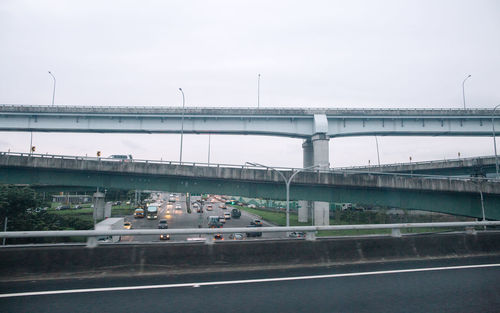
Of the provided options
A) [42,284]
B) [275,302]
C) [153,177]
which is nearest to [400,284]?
[275,302]

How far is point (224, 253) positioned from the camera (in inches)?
290

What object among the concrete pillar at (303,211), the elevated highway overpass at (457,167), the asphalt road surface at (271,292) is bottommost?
the concrete pillar at (303,211)

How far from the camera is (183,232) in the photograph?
6.85m

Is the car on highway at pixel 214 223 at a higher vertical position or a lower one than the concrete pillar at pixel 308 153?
lower

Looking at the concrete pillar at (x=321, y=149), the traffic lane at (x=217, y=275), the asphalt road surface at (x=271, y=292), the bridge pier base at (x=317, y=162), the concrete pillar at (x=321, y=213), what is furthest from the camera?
the concrete pillar at (x=321, y=149)

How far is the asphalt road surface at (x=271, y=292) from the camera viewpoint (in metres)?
5.11

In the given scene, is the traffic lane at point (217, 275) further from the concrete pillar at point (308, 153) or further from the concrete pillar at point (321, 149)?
the concrete pillar at point (308, 153)

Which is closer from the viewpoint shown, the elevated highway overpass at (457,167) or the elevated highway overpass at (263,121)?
the elevated highway overpass at (263,121)

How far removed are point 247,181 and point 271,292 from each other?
67.8ft

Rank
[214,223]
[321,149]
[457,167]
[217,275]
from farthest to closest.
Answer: [457,167] → [321,149] → [214,223] → [217,275]

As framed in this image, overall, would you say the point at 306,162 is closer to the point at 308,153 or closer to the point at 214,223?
the point at 308,153

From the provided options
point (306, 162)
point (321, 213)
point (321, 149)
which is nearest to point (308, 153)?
point (306, 162)

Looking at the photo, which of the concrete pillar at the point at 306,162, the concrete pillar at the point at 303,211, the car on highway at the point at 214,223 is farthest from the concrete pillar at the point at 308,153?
the car on highway at the point at 214,223

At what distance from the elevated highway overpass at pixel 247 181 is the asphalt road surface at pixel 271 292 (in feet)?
60.5
